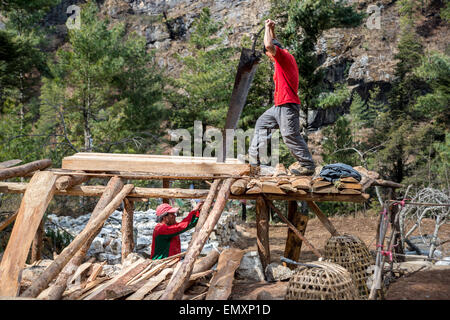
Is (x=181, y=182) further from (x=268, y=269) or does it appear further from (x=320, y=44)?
(x=320, y=44)

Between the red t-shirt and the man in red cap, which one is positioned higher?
the red t-shirt

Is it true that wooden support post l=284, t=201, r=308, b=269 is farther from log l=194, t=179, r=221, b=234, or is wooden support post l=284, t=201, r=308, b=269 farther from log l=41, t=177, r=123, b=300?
log l=41, t=177, r=123, b=300

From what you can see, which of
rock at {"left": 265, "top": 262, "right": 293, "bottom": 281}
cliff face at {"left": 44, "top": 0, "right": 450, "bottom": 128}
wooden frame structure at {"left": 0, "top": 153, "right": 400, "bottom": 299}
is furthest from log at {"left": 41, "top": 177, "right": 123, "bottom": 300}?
cliff face at {"left": 44, "top": 0, "right": 450, "bottom": 128}

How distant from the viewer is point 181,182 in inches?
646

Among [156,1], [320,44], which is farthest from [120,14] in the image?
[320,44]

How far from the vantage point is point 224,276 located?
4.45m

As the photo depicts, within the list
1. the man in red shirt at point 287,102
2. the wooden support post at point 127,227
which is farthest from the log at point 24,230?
the man in red shirt at point 287,102

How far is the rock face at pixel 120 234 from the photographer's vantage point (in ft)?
30.5

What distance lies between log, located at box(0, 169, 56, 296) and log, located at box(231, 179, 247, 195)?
228 cm

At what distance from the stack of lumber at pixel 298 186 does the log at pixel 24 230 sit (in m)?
2.32

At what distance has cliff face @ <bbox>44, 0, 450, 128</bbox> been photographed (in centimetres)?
2842

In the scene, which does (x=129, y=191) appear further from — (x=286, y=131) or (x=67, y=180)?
(x=286, y=131)

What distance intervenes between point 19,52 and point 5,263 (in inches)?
453

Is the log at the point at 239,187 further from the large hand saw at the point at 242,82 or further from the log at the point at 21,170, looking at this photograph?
A: the log at the point at 21,170
